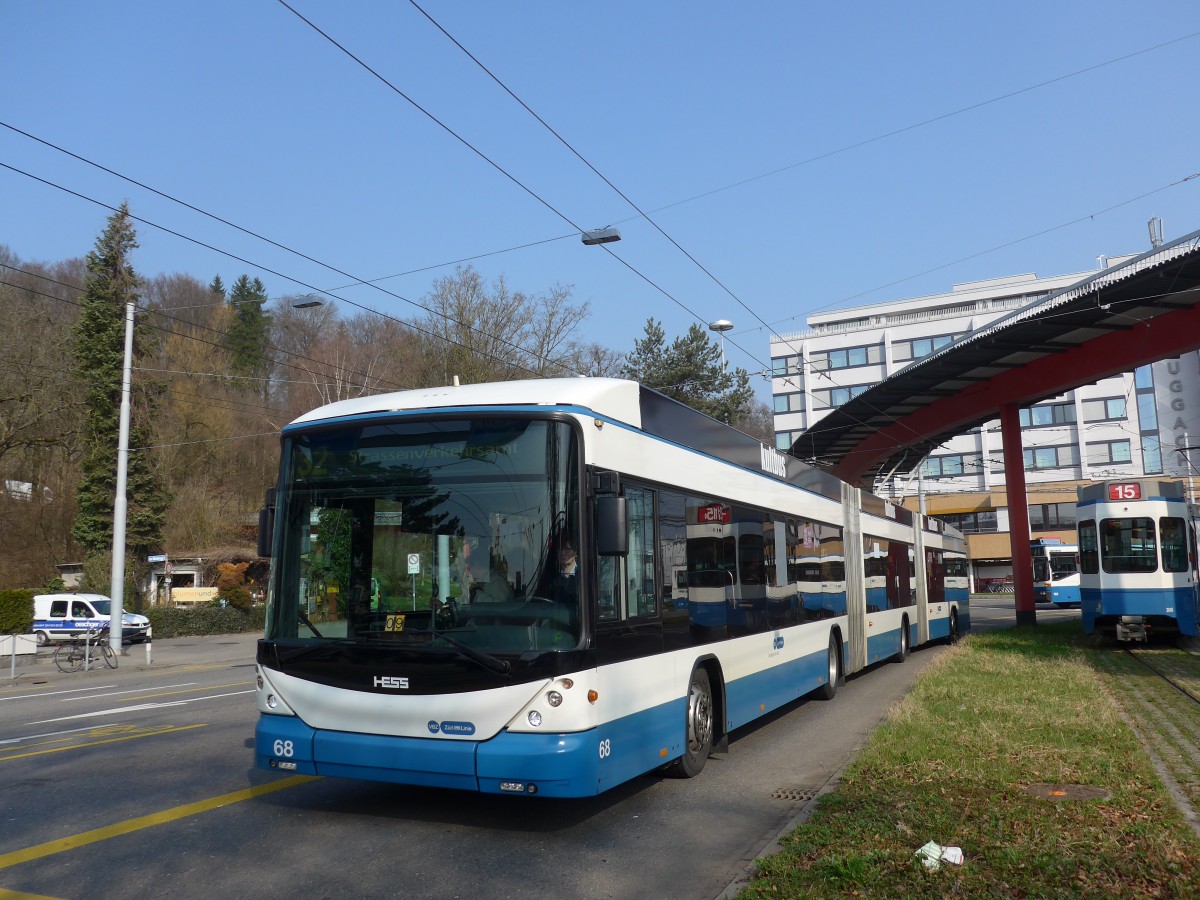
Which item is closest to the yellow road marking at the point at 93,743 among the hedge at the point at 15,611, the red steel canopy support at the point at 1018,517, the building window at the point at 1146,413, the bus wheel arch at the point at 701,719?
the bus wheel arch at the point at 701,719

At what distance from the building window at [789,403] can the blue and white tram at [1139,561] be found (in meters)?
66.0

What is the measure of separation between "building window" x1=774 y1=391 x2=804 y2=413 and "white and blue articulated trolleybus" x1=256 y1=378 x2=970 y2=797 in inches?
3229

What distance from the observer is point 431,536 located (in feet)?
22.0

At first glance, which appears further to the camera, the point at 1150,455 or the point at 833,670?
the point at 1150,455

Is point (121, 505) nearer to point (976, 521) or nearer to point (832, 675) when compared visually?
point (832, 675)

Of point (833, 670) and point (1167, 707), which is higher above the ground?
point (833, 670)

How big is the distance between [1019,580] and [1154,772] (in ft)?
73.9

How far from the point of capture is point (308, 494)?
7.25 m

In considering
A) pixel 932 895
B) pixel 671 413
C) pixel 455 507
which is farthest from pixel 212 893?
pixel 671 413

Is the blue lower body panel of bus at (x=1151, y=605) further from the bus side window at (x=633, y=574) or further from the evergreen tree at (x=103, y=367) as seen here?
the evergreen tree at (x=103, y=367)

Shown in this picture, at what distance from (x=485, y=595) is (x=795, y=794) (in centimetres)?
318

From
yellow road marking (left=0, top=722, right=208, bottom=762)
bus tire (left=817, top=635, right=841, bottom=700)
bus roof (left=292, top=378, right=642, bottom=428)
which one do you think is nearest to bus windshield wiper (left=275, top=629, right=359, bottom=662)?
bus roof (left=292, top=378, right=642, bottom=428)

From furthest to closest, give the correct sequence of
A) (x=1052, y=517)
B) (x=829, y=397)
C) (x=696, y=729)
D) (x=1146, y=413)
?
(x=829, y=397), (x=1146, y=413), (x=1052, y=517), (x=696, y=729)

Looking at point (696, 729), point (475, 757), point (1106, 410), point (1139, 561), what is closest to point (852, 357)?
point (1106, 410)
